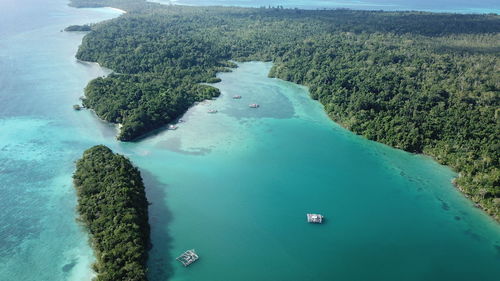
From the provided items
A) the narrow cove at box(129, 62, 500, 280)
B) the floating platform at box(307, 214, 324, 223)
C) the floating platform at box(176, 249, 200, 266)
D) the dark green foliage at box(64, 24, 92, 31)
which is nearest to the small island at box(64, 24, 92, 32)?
the dark green foliage at box(64, 24, 92, 31)

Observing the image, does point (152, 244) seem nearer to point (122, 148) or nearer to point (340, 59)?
point (122, 148)

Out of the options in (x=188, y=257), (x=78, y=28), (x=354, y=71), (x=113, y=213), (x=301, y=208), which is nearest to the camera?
(x=188, y=257)

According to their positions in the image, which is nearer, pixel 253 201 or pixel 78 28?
pixel 253 201

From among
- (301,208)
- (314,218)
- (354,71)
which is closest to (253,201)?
(301,208)

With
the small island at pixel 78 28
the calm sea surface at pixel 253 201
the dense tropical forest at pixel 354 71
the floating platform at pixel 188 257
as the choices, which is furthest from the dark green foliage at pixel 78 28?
the floating platform at pixel 188 257

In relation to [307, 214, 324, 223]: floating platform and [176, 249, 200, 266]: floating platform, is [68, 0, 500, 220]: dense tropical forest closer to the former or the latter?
[307, 214, 324, 223]: floating platform

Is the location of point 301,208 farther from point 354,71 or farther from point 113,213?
point 354,71
